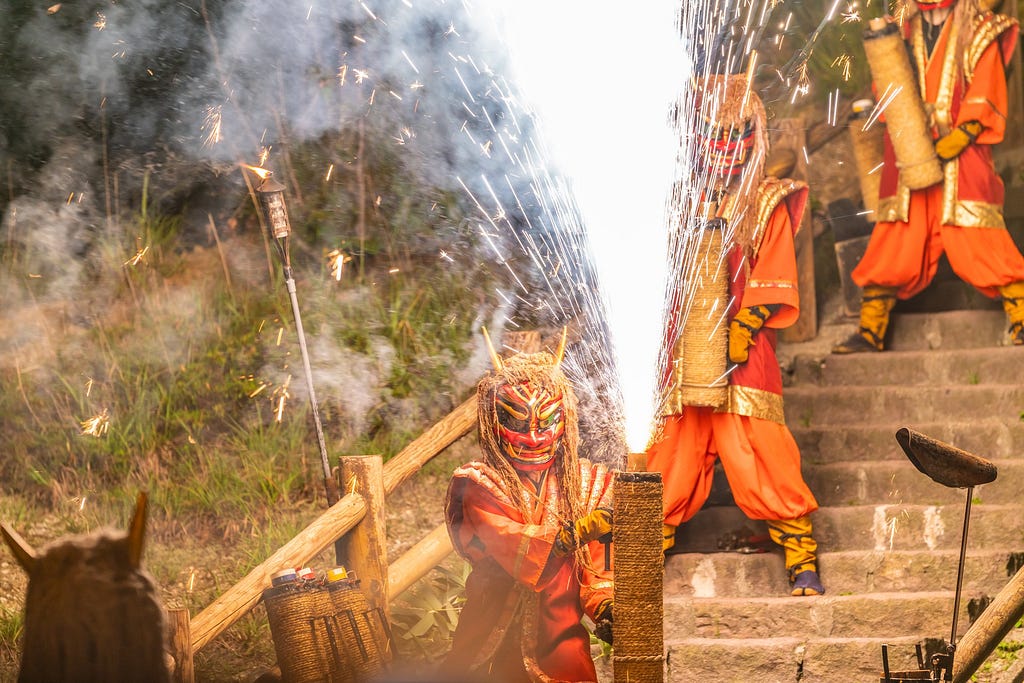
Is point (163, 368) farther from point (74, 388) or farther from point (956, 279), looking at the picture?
point (956, 279)

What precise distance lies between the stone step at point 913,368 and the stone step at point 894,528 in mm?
840

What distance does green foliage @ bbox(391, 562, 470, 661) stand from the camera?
4.28 meters

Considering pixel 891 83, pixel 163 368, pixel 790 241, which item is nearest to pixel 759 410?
pixel 790 241

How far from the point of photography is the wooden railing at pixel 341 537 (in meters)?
3.92

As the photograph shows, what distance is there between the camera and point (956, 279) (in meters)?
5.95

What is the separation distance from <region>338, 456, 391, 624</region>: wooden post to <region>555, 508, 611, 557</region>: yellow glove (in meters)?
0.91

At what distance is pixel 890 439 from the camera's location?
17.1 feet

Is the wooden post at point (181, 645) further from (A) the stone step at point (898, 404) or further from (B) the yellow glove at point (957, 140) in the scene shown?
(B) the yellow glove at point (957, 140)

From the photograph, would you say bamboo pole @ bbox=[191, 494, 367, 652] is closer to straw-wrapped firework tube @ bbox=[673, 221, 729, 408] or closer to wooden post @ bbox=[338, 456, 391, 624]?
wooden post @ bbox=[338, 456, 391, 624]

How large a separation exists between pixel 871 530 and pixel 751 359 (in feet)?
3.16

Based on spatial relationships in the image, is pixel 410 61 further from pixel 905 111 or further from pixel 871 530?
pixel 871 530

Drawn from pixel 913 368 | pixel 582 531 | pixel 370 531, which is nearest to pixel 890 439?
pixel 913 368

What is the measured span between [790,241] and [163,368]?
108 inches

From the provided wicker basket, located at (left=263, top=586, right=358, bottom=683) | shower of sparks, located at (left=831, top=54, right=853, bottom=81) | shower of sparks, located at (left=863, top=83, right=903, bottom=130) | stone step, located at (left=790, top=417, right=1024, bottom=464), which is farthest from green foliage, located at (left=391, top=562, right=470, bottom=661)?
shower of sparks, located at (left=831, top=54, right=853, bottom=81)
